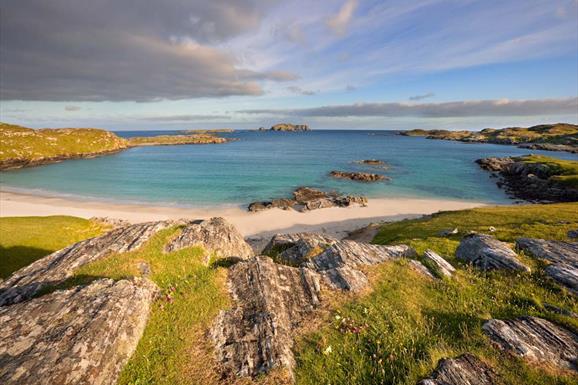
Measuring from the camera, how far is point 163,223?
800 inches

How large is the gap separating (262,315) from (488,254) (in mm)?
14956

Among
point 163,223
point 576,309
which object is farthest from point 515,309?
point 163,223

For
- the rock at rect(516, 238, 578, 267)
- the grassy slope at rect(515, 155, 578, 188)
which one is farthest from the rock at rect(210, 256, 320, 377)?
the grassy slope at rect(515, 155, 578, 188)

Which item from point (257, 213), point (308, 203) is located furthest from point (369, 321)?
point (308, 203)

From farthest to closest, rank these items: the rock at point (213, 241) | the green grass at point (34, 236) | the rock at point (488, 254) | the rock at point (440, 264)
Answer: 1. the green grass at point (34, 236)
2. the rock at point (213, 241)
3. the rock at point (488, 254)
4. the rock at point (440, 264)

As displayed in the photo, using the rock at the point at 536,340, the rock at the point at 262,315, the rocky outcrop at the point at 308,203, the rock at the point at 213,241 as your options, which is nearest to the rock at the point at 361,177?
the rocky outcrop at the point at 308,203

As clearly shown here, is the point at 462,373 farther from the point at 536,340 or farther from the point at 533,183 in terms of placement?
the point at 533,183

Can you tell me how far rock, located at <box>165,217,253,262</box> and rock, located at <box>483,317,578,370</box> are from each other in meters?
14.6

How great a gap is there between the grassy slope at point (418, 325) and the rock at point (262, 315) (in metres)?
1.07

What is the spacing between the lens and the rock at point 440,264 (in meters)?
15.8

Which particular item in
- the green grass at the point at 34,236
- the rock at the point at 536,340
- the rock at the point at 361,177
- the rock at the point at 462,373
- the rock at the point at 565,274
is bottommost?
the rock at the point at 361,177

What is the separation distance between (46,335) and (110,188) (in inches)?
2912

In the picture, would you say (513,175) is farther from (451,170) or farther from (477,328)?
(477,328)

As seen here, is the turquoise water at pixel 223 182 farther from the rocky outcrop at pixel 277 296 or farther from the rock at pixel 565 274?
the rock at pixel 565 274
